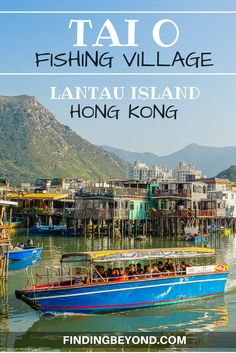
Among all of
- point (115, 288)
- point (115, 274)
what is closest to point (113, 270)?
point (115, 274)

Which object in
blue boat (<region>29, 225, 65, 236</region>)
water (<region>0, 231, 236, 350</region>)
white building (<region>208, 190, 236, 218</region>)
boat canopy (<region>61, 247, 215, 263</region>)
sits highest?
white building (<region>208, 190, 236, 218</region>)

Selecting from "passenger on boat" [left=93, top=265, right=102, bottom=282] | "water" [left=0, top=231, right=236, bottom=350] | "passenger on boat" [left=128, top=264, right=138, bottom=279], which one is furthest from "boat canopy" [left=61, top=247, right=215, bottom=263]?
"water" [left=0, top=231, right=236, bottom=350]

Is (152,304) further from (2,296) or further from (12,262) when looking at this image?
(12,262)

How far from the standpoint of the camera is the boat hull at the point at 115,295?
19250 mm

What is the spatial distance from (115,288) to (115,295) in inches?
10.3

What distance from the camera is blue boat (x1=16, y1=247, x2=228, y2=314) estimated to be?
19.3m

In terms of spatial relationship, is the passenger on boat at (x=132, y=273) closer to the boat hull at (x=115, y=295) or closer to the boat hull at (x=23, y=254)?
the boat hull at (x=115, y=295)

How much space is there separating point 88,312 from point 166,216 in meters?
38.9

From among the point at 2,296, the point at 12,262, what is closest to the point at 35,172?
the point at 12,262

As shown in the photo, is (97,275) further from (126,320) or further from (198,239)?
(198,239)

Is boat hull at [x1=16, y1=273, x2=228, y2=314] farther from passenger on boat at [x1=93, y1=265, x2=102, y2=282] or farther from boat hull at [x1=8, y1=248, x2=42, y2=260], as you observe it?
boat hull at [x1=8, y1=248, x2=42, y2=260]

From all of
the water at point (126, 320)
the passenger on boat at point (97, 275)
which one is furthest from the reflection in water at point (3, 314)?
the passenger on boat at point (97, 275)

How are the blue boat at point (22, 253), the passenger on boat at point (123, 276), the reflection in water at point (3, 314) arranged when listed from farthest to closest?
the blue boat at point (22, 253), the passenger on boat at point (123, 276), the reflection in water at point (3, 314)

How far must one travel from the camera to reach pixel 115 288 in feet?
65.5
